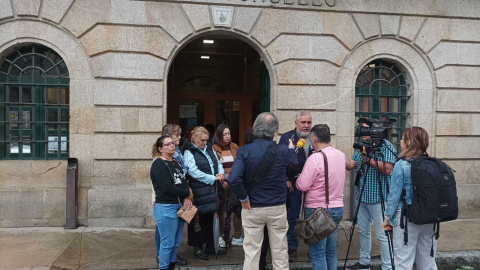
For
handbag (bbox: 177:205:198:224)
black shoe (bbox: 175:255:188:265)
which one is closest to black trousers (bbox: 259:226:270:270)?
handbag (bbox: 177:205:198:224)


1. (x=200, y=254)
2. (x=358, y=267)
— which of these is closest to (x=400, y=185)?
(x=358, y=267)

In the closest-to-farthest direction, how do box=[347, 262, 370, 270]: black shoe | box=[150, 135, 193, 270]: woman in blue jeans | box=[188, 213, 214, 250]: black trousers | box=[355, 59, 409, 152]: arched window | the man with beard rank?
box=[150, 135, 193, 270]: woman in blue jeans
box=[347, 262, 370, 270]: black shoe
the man with beard
box=[188, 213, 214, 250]: black trousers
box=[355, 59, 409, 152]: arched window

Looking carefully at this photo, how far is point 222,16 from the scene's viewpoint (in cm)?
776

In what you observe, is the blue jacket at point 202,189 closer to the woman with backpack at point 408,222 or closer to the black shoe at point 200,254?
the black shoe at point 200,254

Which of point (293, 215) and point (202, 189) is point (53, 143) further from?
point (293, 215)

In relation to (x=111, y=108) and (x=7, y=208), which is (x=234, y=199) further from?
(x=7, y=208)

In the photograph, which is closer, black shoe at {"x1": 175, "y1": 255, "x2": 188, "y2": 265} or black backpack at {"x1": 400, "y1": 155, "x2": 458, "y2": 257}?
black backpack at {"x1": 400, "y1": 155, "x2": 458, "y2": 257}

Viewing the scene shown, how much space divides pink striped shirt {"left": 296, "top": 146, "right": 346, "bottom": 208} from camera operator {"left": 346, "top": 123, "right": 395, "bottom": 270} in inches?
23.3

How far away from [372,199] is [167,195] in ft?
8.71

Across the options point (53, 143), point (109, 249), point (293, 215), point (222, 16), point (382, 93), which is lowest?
point (109, 249)

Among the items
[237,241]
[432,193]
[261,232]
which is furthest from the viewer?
[237,241]

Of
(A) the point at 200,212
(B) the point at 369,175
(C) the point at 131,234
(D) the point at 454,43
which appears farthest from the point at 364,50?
(C) the point at 131,234

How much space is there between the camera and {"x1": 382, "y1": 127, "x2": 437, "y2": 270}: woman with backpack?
13.6ft

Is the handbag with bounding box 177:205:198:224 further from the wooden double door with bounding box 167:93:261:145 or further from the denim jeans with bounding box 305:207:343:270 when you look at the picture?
the wooden double door with bounding box 167:93:261:145
